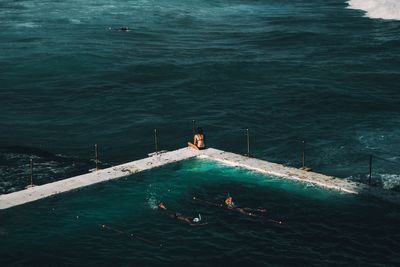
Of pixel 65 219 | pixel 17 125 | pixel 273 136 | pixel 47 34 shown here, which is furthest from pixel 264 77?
pixel 65 219

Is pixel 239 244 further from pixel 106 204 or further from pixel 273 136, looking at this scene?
pixel 273 136

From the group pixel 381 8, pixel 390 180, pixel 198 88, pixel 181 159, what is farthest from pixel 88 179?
pixel 381 8

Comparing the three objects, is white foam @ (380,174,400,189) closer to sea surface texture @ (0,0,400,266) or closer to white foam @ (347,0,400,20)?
sea surface texture @ (0,0,400,266)

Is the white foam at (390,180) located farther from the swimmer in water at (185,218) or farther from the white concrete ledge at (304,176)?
the swimmer in water at (185,218)

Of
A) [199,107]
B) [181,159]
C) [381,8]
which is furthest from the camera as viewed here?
[381,8]

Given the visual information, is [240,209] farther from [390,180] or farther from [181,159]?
[390,180]

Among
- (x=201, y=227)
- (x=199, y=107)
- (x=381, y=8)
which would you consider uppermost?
(x=381, y=8)
